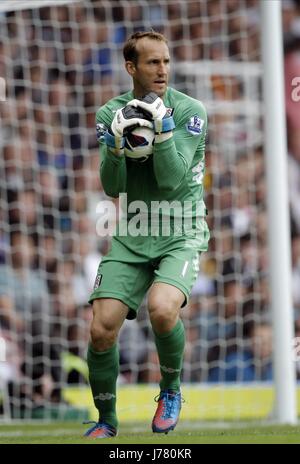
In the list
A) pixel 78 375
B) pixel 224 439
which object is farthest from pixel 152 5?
pixel 224 439

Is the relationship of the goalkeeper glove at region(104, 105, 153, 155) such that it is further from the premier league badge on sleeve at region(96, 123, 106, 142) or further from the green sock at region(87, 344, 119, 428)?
the green sock at region(87, 344, 119, 428)

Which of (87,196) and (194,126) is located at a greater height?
(194,126)

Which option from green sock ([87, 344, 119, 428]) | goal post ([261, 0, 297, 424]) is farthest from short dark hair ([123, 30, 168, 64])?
goal post ([261, 0, 297, 424])

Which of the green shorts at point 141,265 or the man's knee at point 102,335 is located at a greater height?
the green shorts at point 141,265

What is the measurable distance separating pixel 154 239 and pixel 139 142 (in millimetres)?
560

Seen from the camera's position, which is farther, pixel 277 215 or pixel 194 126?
pixel 277 215

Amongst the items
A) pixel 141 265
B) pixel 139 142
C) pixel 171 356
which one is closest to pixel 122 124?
pixel 139 142

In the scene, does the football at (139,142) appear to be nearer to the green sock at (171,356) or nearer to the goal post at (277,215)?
the green sock at (171,356)

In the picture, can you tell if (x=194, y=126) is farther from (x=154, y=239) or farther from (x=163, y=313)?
(x=163, y=313)

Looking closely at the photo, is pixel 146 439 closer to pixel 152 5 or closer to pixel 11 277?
pixel 11 277

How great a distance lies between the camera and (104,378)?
5676 mm

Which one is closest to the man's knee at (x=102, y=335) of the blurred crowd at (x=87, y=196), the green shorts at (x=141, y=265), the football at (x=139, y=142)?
the green shorts at (x=141, y=265)

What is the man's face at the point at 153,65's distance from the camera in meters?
5.66
